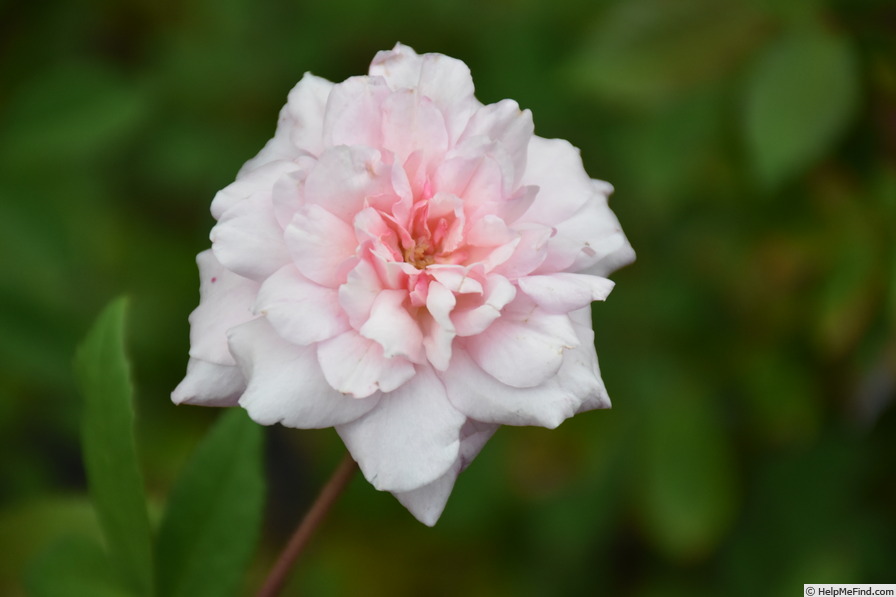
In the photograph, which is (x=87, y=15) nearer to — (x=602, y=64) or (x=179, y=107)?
(x=179, y=107)

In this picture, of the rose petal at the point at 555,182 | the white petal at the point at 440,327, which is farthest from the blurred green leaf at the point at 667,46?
the white petal at the point at 440,327

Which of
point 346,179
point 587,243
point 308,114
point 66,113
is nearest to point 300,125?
point 308,114

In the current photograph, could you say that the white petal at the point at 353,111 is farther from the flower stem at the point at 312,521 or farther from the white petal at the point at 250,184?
the flower stem at the point at 312,521

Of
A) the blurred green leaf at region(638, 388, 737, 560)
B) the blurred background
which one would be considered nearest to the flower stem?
the blurred background

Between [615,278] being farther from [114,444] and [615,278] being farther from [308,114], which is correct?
[114,444]

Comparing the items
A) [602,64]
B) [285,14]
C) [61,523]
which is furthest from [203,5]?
Result: [61,523]

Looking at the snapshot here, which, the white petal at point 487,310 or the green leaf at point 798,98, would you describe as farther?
the green leaf at point 798,98
